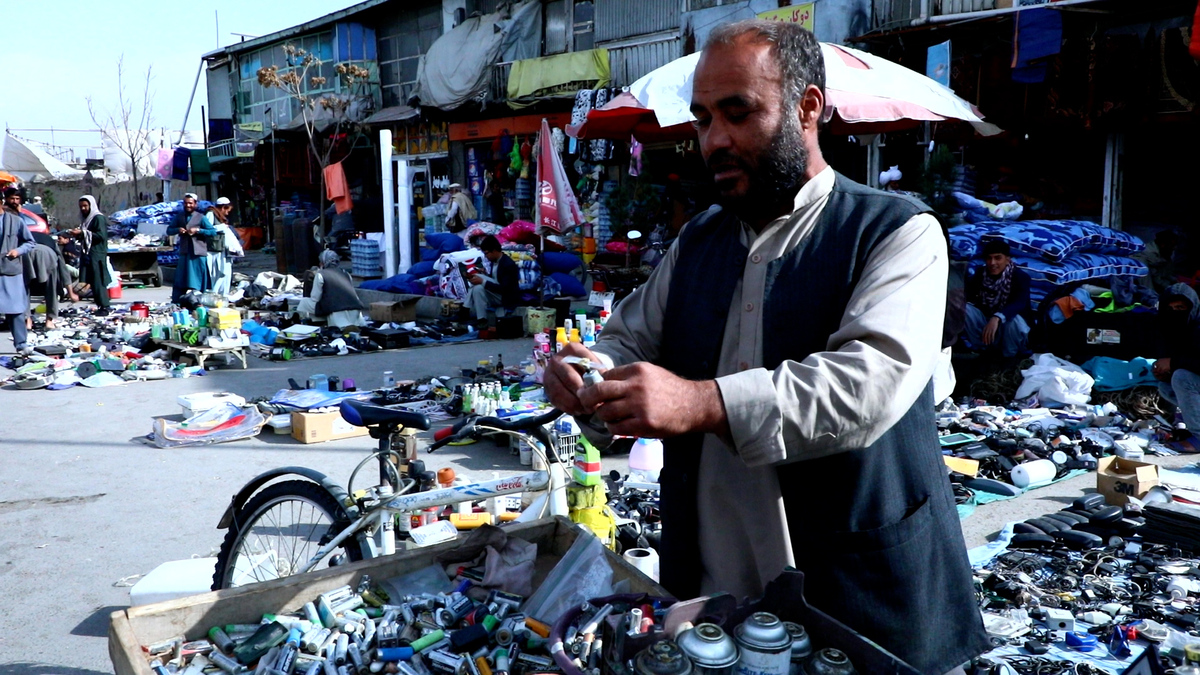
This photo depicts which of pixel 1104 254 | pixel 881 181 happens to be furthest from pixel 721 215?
pixel 881 181

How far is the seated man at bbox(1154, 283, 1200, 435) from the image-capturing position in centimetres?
711

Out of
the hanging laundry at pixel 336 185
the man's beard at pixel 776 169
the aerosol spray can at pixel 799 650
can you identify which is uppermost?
the hanging laundry at pixel 336 185

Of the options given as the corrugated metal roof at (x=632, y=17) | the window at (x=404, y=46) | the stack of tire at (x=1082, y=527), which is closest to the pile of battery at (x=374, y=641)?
the stack of tire at (x=1082, y=527)

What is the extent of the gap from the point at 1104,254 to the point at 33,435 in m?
10.8

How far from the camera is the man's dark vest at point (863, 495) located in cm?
163

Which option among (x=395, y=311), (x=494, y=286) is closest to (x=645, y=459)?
(x=494, y=286)

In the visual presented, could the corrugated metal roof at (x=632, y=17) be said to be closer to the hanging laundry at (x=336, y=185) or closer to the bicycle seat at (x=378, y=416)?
the hanging laundry at (x=336, y=185)

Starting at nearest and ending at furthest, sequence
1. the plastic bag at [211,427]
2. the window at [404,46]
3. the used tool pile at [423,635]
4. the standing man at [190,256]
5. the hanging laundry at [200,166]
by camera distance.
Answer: the used tool pile at [423,635] → the plastic bag at [211,427] → the standing man at [190,256] → the window at [404,46] → the hanging laundry at [200,166]

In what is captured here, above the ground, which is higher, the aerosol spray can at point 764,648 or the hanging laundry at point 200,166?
the hanging laundry at point 200,166

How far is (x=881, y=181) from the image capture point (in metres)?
12.7

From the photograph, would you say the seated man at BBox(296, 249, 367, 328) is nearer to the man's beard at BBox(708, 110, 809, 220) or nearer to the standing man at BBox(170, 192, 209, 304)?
the standing man at BBox(170, 192, 209, 304)

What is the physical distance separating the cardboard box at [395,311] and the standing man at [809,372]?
1216cm

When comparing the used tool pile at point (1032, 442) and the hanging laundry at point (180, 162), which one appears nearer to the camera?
the used tool pile at point (1032, 442)

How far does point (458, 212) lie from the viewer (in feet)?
66.5
